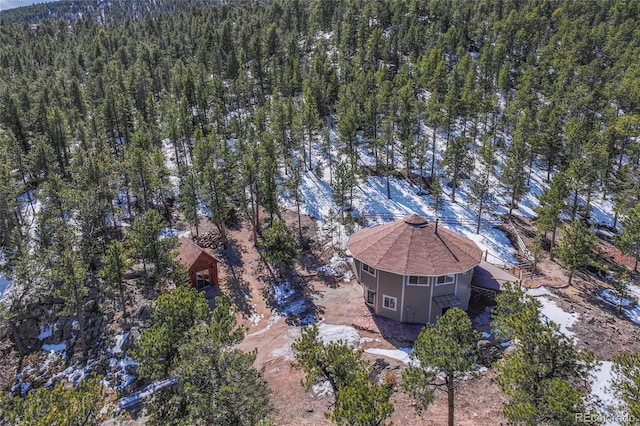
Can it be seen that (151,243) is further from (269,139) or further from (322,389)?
(269,139)

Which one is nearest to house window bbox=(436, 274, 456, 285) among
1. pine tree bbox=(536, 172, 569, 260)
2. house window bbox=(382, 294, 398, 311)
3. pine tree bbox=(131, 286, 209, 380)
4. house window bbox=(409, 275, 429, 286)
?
house window bbox=(409, 275, 429, 286)

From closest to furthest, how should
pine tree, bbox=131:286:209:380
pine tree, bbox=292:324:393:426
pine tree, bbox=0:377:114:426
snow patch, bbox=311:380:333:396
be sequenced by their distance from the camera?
pine tree, bbox=0:377:114:426 → pine tree, bbox=292:324:393:426 → pine tree, bbox=131:286:209:380 → snow patch, bbox=311:380:333:396

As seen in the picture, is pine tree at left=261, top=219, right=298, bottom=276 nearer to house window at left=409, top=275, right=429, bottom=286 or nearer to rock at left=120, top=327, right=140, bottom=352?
house window at left=409, top=275, right=429, bottom=286

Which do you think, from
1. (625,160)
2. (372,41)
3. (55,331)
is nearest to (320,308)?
(55,331)

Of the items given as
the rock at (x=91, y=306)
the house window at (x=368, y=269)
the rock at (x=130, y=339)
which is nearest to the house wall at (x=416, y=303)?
the house window at (x=368, y=269)

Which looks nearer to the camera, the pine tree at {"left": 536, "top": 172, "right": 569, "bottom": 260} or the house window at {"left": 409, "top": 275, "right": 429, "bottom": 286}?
the house window at {"left": 409, "top": 275, "right": 429, "bottom": 286}

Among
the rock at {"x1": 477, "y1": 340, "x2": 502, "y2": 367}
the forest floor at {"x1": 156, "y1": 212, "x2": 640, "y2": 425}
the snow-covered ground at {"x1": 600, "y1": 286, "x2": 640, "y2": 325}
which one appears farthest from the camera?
the snow-covered ground at {"x1": 600, "y1": 286, "x2": 640, "y2": 325}

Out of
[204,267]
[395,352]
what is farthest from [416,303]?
[204,267]
